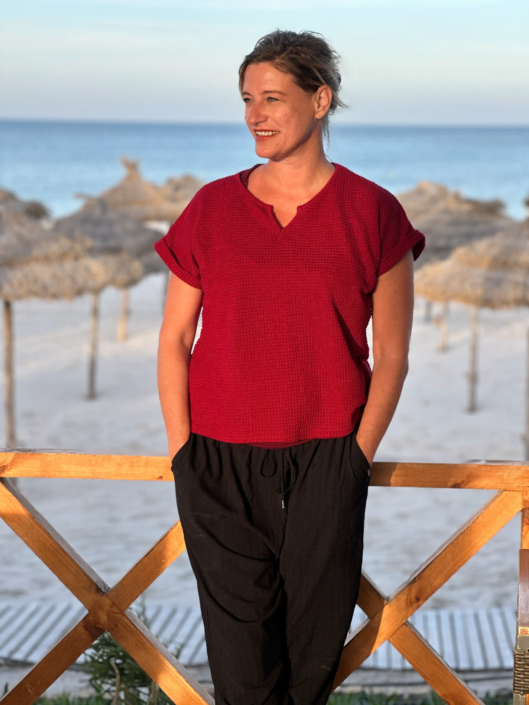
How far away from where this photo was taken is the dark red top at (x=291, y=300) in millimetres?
1438

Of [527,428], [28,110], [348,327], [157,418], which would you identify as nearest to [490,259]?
[527,428]

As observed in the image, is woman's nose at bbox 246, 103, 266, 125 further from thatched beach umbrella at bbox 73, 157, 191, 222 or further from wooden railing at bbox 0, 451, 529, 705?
thatched beach umbrella at bbox 73, 157, 191, 222

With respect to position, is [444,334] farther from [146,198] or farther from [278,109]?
[278,109]

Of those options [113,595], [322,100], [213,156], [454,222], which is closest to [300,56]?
[322,100]

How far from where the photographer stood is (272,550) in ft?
4.86

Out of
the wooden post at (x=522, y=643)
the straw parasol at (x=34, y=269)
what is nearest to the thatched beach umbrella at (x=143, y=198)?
the straw parasol at (x=34, y=269)

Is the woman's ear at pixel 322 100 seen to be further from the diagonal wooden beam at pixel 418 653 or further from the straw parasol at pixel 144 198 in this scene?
the straw parasol at pixel 144 198

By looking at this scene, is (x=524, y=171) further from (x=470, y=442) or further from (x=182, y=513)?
(x=182, y=513)

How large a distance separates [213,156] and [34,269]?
143ft

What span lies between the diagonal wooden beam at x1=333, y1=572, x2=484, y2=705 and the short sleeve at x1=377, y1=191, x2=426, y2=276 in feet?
2.17

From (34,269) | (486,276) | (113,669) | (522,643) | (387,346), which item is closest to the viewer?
(522,643)

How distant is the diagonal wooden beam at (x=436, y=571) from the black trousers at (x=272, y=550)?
0.17 metres

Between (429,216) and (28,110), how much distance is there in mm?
40612

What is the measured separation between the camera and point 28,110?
4497cm
